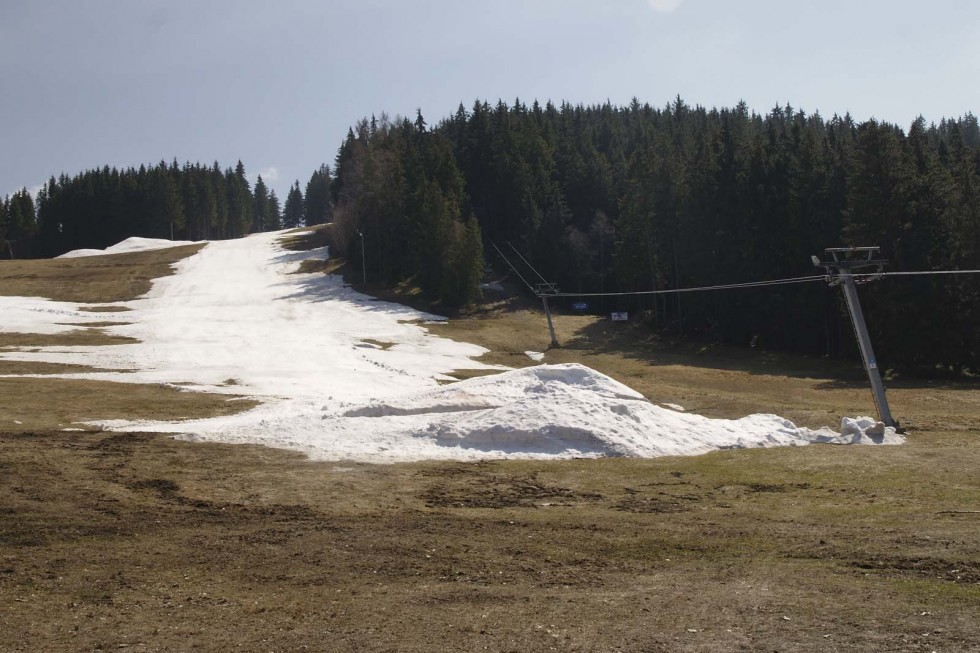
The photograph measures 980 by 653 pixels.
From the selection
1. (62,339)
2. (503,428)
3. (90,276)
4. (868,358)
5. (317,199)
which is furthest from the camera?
(317,199)

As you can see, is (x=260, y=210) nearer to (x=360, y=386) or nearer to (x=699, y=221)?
(x=699, y=221)

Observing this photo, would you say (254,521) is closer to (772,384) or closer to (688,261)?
(772,384)

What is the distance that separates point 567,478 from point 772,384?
1137 inches

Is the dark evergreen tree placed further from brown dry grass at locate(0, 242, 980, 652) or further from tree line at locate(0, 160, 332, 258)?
brown dry grass at locate(0, 242, 980, 652)

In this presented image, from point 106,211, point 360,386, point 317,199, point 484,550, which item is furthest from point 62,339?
point 317,199

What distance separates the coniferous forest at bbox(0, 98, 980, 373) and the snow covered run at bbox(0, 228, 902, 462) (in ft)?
36.4

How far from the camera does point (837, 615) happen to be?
11.0 meters

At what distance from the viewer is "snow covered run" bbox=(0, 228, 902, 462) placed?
25766 mm

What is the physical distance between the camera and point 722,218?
68562mm

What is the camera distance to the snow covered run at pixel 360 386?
25.8 meters

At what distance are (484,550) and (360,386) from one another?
26922 mm

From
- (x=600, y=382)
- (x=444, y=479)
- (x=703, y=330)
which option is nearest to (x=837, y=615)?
(x=444, y=479)

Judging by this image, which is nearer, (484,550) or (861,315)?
(484,550)

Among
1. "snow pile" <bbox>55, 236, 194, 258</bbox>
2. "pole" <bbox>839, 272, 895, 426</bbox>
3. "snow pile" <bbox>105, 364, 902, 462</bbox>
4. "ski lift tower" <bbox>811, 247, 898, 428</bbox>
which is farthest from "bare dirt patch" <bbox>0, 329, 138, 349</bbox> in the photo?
"snow pile" <bbox>55, 236, 194, 258</bbox>
